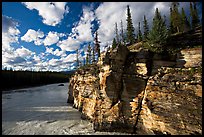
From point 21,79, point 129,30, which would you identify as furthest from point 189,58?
point 21,79

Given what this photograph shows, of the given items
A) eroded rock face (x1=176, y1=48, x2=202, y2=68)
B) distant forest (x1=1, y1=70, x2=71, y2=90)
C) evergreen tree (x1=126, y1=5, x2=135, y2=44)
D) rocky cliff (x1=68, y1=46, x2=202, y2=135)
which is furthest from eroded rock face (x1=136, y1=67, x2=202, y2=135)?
distant forest (x1=1, y1=70, x2=71, y2=90)

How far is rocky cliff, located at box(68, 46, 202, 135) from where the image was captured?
47.9 feet

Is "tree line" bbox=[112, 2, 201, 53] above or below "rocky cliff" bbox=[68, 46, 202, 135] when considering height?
above

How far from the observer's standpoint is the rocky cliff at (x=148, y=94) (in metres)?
14.6

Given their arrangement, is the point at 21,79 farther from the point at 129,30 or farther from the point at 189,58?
the point at 189,58

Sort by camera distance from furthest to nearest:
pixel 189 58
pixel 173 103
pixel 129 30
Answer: pixel 129 30
pixel 189 58
pixel 173 103

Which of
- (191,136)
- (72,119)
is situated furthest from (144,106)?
(72,119)

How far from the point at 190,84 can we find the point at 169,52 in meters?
7.02

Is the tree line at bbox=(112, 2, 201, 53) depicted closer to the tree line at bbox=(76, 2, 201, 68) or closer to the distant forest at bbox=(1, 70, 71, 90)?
the tree line at bbox=(76, 2, 201, 68)

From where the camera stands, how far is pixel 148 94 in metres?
17.4

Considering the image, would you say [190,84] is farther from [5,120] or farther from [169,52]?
[5,120]

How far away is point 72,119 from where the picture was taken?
26.2 m

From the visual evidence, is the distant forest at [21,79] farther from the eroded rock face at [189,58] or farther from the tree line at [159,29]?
the eroded rock face at [189,58]

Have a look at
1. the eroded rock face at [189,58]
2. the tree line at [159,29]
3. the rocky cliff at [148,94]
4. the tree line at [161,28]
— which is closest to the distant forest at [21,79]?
the tree line at [159,29]
